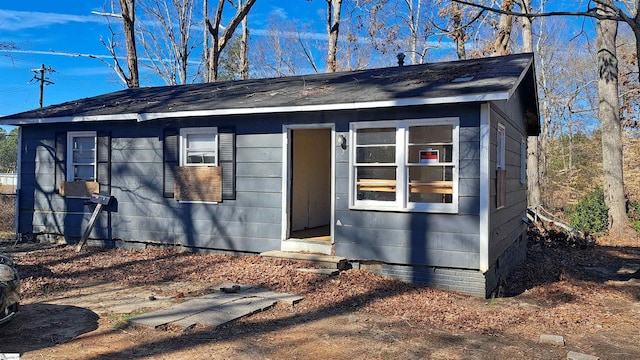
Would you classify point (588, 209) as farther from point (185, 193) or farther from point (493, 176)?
point (185, 193)

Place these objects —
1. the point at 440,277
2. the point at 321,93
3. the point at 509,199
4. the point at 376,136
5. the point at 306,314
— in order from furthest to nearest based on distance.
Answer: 1. the point at 509,199
2. the point at 321,93
3. the point at 376,136
4. the point at 440,277
5. the point at 306,314

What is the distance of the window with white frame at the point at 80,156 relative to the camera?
1014 cm

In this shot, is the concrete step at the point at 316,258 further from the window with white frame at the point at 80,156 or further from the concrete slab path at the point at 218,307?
the window with white frame at the point at 80,156

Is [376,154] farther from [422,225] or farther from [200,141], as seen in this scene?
[200,141]

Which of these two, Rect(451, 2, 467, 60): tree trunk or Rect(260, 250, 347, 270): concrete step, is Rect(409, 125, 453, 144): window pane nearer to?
Rect(260, 250, 347, 270): concrete step

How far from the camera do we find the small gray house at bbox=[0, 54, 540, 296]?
276 inches

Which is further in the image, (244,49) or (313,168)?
(244,49)

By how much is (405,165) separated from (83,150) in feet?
22.8

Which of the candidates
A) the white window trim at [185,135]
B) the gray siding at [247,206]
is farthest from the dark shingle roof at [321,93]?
the white window trim at [185,135]

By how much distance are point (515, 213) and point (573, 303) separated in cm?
322

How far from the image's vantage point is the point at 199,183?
8961 millimetres

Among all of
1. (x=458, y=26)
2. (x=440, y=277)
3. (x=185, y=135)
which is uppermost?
(x=458, y=26)

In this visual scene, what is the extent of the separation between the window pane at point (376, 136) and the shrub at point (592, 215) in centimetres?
1155

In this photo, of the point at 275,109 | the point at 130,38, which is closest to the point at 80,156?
the point at 275,109
